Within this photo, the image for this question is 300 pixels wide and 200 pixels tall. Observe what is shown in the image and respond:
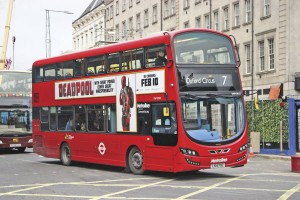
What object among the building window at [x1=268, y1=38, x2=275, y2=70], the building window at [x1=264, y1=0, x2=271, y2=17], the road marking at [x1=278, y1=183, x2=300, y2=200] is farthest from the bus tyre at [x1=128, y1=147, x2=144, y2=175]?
the building window at [x1=264, y1=0, x2=271, y2=17]

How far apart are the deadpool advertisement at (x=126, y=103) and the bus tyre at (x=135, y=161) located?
67 centimetres

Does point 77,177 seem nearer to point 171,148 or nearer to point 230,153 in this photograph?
point 171,148

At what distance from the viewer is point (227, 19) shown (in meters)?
48.1

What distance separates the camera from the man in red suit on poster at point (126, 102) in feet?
60.2

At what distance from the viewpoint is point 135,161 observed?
18.1m

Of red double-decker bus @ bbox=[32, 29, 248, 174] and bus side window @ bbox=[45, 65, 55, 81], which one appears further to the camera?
bus side window @ bbox=[45, 65, 55, 81]

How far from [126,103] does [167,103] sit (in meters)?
2.30

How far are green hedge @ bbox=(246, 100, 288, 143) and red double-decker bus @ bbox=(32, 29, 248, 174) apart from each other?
489 inches

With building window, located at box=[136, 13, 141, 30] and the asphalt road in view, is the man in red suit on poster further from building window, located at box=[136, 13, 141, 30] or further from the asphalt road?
building window, located at box=[136, 13, 141, 30]

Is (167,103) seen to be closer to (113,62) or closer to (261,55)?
(113,62)

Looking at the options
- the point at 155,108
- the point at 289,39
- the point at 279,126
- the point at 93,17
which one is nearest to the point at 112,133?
the point at 155,108

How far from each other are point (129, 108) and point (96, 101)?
2185mm

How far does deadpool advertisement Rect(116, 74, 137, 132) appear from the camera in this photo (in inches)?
715

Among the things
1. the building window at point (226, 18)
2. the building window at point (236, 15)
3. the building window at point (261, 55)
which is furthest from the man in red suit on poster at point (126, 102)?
the building window at point (226, 18)
